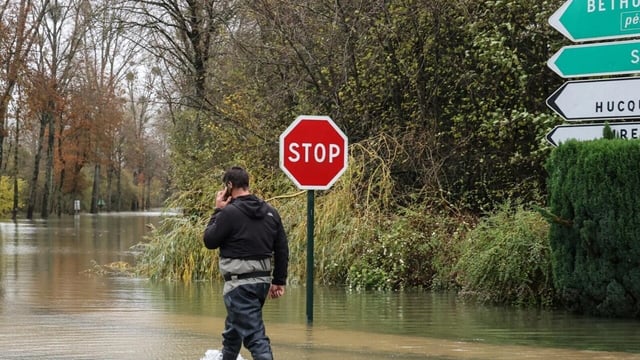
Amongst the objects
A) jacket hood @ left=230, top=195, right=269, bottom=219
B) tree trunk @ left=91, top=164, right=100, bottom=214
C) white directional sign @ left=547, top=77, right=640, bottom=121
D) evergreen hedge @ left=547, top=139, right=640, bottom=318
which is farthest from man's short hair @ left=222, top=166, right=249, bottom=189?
tree trunk @ left=91, top=164, right=100, bottom=214

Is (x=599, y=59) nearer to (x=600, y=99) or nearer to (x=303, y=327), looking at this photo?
(x=600, y=99)

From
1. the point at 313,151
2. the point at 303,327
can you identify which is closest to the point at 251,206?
the point at 303,327

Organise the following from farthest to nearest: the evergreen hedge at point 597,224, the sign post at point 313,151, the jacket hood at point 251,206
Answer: the sign post at point 313,151 < the evergreen hedge at point 597,224 < the jacket hood at point 251,206

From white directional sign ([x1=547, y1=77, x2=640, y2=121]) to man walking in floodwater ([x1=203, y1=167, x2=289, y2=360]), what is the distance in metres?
4.10

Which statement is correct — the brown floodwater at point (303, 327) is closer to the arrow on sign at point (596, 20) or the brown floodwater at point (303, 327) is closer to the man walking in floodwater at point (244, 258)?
the man walking in floodwater at point (244, 258)

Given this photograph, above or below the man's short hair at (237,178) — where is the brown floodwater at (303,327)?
below

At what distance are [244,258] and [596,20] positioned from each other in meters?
4.87

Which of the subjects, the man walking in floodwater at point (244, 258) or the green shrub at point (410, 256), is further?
the green shrub at point (410, 256)

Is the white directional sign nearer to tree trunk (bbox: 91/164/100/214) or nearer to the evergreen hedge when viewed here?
the evergreen hedge

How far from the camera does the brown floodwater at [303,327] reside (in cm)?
856

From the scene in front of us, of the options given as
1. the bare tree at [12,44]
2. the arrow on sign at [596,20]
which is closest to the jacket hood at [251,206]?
the arrow on sign at [596,20]

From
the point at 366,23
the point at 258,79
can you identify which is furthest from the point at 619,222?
the point at 258,79

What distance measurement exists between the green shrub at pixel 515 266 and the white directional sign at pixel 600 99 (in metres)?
2.87

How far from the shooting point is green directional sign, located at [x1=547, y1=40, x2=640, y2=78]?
966 cm
